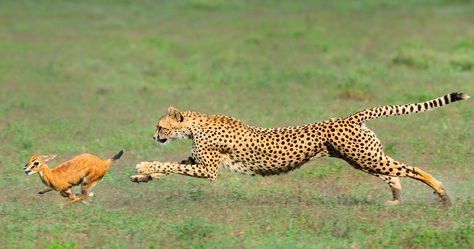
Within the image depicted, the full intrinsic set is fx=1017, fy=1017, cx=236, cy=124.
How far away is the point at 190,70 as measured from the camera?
19000mm

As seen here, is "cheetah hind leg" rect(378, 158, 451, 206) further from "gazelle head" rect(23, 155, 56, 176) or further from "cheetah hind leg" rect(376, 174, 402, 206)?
"gazelle head" rect(23, 155, 56, 176)

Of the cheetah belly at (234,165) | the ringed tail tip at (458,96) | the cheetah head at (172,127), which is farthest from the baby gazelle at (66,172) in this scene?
the ringed tail tip at (458,96)

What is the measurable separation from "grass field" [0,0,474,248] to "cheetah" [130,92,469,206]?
1.09ft

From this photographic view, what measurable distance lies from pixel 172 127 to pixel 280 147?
1.10 m

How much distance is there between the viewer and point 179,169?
9711mm

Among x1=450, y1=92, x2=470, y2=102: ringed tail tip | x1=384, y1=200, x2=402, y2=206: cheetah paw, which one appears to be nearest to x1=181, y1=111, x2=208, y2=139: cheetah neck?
x1=384, y1=200, x2=402, y2=206: cheetah paw

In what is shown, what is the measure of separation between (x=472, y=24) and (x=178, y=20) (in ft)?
24.5

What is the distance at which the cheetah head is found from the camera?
9953 millimetres

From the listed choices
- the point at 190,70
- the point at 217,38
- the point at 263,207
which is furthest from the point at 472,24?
the point at 263,207

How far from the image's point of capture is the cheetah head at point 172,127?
9953 millimetres

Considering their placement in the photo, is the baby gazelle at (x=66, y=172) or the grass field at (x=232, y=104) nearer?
the grass field at (x=232, y=104)

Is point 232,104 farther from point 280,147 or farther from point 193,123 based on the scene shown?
point 280,147

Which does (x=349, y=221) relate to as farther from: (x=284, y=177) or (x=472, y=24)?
(x=472, y=24)

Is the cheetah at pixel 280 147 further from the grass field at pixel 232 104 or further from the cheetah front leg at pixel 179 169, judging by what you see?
the grass field at pixel 232 104
